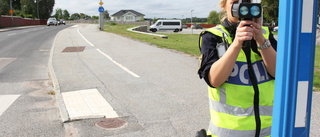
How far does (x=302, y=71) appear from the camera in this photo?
1.04 meters

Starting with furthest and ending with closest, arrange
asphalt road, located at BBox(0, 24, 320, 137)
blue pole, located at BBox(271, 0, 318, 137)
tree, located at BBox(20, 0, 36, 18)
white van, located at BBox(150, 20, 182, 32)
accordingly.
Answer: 1. tree, located at BBox(20, 0, 36, 18)
2. white van, located at BBox(150, 20, 182, 32)
3. asphalt road, located at BBox(0, 24, 320, 137)
4. blue pole, located at BBox(271, 0, 318, 137)

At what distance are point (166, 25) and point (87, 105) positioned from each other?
147ft

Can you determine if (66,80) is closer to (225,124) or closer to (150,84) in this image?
(150,84)

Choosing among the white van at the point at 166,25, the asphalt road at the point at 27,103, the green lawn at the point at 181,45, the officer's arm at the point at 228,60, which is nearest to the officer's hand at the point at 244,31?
the officer's arm at the point at 228,60

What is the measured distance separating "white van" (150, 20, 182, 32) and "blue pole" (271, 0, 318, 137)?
47364mm

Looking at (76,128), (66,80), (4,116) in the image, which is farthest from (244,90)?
(66,80)

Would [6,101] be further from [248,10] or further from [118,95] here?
[248,10]

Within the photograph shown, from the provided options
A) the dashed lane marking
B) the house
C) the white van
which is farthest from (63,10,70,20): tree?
the dashed lane marking

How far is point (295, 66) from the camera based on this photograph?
40.7 inches

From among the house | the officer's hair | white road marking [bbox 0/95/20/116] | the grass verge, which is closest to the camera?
the officer's hair

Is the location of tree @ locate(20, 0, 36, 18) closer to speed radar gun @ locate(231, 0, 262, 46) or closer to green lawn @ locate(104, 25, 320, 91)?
green lawn @ locate(104, 25, 320, 91)

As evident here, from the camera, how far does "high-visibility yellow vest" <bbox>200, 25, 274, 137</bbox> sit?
162cm

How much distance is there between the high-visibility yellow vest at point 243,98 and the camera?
5.32 ft

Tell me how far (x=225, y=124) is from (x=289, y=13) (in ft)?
2.84
